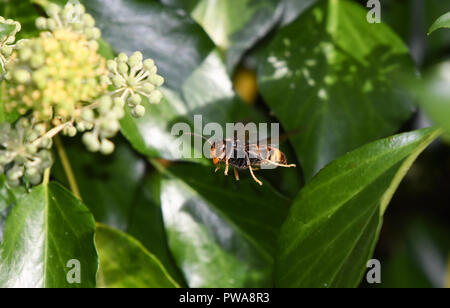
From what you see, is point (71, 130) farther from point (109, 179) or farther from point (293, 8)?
point (293, 8)

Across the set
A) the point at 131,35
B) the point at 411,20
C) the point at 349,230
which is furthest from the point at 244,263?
the point at 411,20

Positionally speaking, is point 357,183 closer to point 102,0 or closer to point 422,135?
point 422,135

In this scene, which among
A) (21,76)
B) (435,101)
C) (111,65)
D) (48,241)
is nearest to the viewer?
(435,101)

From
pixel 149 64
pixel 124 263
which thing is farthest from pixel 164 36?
pixel 124 263

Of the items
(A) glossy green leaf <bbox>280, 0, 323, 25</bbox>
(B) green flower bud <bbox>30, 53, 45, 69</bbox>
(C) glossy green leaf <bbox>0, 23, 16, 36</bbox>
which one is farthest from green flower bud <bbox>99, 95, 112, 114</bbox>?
(A) glossy green leaf <bbox>280, 0, 323, 25</bbox>

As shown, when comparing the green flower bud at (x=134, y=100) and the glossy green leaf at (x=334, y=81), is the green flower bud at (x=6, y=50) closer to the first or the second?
the green flower bud at (x=134, y=100)

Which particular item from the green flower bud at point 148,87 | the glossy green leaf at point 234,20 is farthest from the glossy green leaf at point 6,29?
the glossy green leaf at point 234,20
